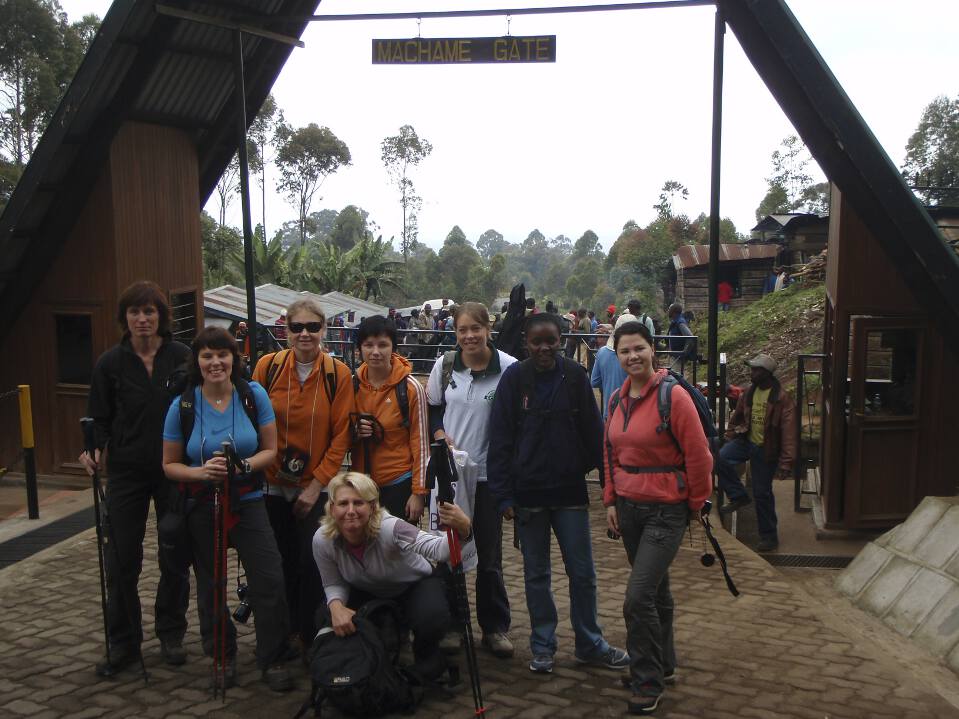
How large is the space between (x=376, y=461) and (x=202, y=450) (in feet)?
3.10

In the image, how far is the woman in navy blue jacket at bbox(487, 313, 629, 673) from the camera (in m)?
5.20

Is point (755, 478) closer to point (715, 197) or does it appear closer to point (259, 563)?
point (715, 197)

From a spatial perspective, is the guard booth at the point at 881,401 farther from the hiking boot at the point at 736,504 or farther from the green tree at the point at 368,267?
the green tree at the point at 368,267

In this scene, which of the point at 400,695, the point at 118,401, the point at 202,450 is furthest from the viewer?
the point at 118,401

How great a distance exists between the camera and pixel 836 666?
5.52 metres

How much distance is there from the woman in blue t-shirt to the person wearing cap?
206 inches

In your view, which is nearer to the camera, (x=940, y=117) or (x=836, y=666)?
(x=836, y=666)

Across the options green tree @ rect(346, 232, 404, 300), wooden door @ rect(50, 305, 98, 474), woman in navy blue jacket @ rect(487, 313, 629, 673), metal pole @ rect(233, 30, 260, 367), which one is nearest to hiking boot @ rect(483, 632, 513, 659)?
woman in navy blue jacket @ rect(487, 313, 629, 673)

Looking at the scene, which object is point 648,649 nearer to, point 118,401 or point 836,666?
point 836,666

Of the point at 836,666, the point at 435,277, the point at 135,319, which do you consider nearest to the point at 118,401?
the point at 135,319

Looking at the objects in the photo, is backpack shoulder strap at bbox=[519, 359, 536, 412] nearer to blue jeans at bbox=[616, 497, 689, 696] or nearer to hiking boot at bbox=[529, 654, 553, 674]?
blue jeans at bbox=[616, 497, 689, 696]

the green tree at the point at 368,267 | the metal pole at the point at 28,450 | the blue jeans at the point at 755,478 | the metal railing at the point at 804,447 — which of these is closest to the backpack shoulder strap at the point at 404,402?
the blue jeans at the point at 755,478

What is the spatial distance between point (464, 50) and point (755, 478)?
16.1 ft

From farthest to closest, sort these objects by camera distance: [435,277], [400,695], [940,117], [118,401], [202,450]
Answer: [435,277]
[940,117]
[118,401]
[202,450]
[400,695]
